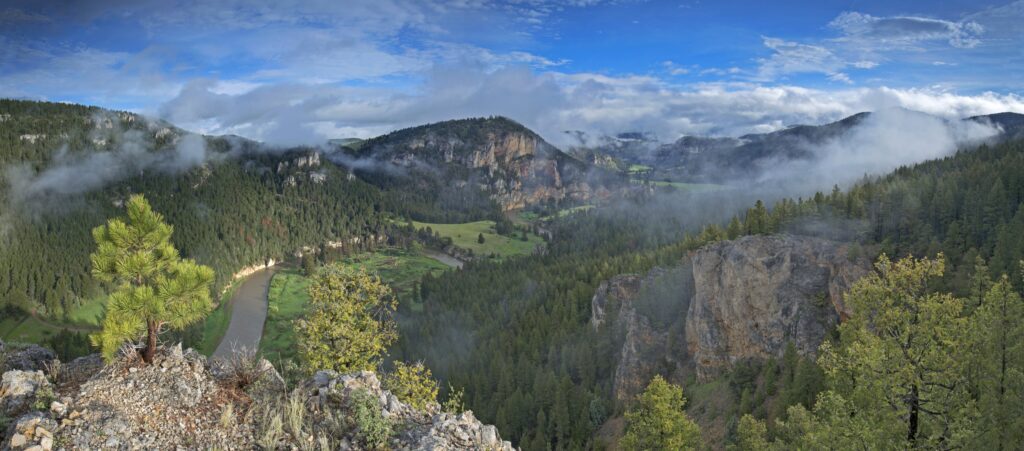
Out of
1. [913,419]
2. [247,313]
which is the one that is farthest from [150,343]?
[247,313]

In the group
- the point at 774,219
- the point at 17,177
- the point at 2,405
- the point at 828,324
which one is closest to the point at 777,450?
the point at 2,405

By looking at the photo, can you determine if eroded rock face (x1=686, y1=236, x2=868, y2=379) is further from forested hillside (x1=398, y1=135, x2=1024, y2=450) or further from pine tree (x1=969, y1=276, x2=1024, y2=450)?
pine tree (x1=969, y1=276, x2=1024, y2=450)

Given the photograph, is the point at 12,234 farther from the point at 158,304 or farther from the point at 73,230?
the point at 158,304

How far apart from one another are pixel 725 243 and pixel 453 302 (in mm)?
79584

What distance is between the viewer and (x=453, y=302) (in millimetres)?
141125

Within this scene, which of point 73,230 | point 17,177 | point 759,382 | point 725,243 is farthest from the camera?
point 17,177

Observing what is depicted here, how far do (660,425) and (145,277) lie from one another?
1164 inches

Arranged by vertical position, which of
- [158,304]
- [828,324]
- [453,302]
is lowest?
[453,302]

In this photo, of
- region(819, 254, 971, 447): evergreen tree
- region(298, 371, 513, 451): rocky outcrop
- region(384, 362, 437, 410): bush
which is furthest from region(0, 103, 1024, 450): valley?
region(819, 254, 971, 447): evergreen tree

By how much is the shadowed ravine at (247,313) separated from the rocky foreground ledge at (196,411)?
9447cm

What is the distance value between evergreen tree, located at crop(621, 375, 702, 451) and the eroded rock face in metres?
38.6

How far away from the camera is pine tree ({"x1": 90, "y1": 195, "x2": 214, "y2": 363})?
1456cm

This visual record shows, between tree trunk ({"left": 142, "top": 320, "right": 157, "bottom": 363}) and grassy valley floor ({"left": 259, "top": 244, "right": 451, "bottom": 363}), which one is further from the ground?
tree trunk ({"left": 142, "top": 320, "right": 157, "bottom": 363})

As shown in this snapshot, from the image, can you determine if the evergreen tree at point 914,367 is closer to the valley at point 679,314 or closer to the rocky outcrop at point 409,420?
the rocky outcrop at point 409,420
